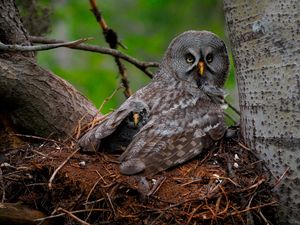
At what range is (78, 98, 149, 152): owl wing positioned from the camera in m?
5.66

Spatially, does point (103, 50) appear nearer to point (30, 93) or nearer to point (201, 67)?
point (201, 67)

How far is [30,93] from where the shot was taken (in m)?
5.85

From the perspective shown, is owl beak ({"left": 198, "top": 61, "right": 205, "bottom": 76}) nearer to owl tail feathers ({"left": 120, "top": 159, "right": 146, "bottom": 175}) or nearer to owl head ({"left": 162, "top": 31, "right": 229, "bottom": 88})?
owl head ({"left": 162, "top": 31, "right": 229, "bottom": 88})

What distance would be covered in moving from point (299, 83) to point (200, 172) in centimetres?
96

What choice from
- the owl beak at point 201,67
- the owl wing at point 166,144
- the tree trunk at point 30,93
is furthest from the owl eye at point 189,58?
the tree trunk at point 30,93

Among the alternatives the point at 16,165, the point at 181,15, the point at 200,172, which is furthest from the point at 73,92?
the point at 181,15

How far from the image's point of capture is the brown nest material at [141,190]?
491 centimetres

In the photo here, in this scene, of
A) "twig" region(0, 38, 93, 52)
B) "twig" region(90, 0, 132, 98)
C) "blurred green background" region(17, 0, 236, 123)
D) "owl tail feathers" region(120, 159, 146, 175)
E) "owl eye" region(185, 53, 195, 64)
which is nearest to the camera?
"twig" region(0, 38, 93, 52)

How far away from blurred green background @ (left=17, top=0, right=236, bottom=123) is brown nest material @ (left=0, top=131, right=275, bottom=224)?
400 cm

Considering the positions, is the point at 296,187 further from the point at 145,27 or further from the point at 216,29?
the point at 145,27

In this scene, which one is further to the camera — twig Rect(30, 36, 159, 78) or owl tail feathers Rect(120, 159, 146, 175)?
twig Rect(30, 36, 159, 78)

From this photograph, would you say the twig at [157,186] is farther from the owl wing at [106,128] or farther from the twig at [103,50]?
the twig at [103,50]

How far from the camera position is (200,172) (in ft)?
17.7

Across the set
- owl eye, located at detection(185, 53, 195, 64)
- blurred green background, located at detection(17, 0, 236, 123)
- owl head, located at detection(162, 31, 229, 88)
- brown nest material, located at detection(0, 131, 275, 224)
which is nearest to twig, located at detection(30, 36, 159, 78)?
owl head, located at detection(162, 31, 229, 88)
